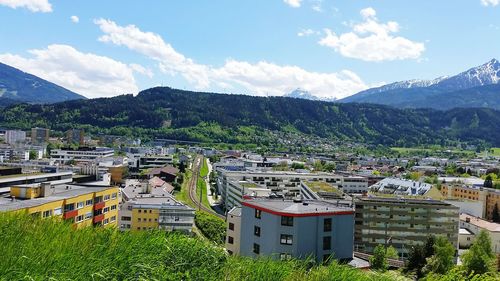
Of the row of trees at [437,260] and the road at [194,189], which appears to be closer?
the row of trees at [437,260]

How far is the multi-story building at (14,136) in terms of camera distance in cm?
15600

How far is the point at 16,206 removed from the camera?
2617 centimetres

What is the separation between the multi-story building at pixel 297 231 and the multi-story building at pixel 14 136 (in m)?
149

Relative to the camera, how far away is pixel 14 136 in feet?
525

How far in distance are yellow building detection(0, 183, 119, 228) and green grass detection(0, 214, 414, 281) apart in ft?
54.6

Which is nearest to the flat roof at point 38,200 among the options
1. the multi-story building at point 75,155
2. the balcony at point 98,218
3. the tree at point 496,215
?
the balcony at point 98,218

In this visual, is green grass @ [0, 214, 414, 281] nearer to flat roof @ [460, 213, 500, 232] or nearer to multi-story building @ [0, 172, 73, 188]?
multi-story building @ [0, 172, 73, 188]

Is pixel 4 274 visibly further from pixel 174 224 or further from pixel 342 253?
pixel 174 224

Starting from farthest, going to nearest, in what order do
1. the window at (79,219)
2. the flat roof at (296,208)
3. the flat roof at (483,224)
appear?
1. the flat roof at (483,224)
2. the window at (79,219)
3. the flat roof at (296,208)

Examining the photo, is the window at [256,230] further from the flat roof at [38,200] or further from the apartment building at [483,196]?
the apartment building at [483,196]

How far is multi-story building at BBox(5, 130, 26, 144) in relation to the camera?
512ft

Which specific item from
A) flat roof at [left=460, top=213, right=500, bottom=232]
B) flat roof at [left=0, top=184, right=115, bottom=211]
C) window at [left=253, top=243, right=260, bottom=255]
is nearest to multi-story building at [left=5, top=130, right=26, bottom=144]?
flat roof at [left=0, top=184, right=115, bottom=211]

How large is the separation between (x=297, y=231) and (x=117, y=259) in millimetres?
17629

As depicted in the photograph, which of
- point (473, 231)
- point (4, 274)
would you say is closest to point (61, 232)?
point (4, 274)
